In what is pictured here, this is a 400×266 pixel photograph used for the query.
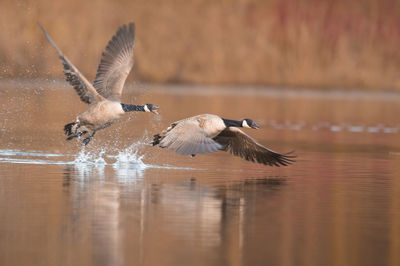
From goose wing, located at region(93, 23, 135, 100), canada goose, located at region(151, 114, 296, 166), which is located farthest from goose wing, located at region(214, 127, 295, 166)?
goose wing, located at region(93, 23, 135, 100)

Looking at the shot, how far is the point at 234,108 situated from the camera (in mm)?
36125

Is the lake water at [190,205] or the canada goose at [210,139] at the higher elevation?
the canada goose at [210,139]

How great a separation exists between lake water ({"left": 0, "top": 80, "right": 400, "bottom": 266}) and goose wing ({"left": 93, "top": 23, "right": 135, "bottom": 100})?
1248 mm

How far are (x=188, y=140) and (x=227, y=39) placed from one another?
219 feet

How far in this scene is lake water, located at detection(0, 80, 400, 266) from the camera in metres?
8.96

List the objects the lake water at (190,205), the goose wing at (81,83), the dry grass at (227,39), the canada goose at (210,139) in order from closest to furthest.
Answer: the lake water at (190,205), the canada goose at (210,139), the goose wing at (81,83), the dry grass at (227,39)

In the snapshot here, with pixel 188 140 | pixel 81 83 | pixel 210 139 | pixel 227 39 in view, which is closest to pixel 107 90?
pixel 81 83

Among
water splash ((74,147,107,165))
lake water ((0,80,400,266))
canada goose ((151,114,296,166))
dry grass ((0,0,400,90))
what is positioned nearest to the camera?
lake water ((0,80,400,266))

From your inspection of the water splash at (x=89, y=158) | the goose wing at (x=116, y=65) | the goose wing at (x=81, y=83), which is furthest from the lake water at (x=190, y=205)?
the goose wing at (x=116, y=65)

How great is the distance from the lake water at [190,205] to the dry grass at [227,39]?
4669cm

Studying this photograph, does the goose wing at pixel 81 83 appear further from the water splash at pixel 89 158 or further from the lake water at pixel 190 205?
the lake water at pixel 190 205

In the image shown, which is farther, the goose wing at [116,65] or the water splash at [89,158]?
the goose wing at [116,65]

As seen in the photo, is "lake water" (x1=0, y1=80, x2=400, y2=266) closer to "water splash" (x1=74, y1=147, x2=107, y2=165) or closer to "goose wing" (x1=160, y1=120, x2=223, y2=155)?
"water splash" (x1=74, y1=147, x2=107, y2=165)

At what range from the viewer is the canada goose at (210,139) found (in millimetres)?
13703
